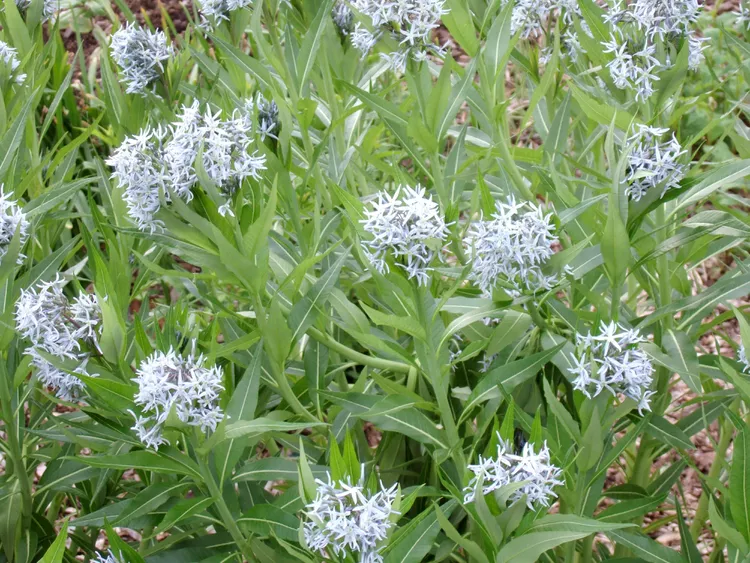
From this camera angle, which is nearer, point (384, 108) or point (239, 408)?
point (239, 408)

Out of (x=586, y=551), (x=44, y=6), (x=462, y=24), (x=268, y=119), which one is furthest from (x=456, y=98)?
(x=44, y=6)

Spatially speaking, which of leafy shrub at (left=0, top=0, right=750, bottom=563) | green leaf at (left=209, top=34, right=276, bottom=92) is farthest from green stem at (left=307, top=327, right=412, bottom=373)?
green leaf at (left=209, top=34, right=276, bottom=92)

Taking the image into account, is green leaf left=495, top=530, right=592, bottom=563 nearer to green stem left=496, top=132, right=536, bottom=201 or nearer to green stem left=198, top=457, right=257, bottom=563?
green stem left=198, top=457, right=257, bottom=563

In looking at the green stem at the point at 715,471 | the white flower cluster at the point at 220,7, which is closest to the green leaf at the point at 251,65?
the white flower cluster at the point at 220,7

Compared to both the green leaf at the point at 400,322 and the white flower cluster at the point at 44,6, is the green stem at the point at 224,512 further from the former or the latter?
the white flower cluster at the point at 44,6

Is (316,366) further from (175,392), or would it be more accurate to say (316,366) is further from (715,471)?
(715,471)

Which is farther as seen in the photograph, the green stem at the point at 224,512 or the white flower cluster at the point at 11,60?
the white flower cluster at the point at 11,60

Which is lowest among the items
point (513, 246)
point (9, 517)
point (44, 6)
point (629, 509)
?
point (629, 509)
